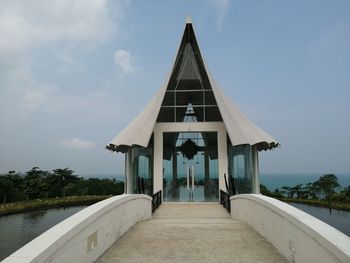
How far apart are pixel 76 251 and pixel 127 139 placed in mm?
8738

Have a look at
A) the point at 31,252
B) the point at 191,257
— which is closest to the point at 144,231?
the point at 191,257

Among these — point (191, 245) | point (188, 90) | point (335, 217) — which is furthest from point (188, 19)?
point (335, 217)

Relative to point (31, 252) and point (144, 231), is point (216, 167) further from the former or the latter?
point (31, 252)

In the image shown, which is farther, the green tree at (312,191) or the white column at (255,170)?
the green tree at (312,191)

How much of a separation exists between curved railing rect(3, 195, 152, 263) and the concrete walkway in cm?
22

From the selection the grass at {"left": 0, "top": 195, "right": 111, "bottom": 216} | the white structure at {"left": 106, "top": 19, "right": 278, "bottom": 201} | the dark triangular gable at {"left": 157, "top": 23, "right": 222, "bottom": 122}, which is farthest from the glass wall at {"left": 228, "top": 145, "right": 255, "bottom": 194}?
the grass at {"left": 0, "top": 195, "right": 111, "bottom": 216}

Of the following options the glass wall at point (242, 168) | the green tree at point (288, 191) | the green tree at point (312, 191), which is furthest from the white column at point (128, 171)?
the green tree at point (288, 191)

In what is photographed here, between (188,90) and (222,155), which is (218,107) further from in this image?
(222,155)

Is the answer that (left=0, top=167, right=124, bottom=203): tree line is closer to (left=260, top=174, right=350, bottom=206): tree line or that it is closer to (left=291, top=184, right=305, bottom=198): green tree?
(left=260, top=174, right=350, bottom=206): tree line

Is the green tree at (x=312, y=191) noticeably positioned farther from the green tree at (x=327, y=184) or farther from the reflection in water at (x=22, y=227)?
the reflection in water at (x=22, y=227)

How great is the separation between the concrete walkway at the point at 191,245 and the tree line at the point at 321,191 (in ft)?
71.7

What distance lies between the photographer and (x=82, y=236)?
145 inches

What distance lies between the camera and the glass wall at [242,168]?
1307 centimetres

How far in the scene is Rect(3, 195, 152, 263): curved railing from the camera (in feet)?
8.86
